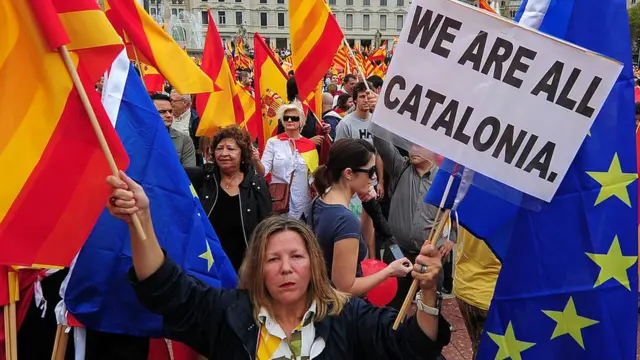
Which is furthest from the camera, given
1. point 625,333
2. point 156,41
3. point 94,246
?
point 156,41

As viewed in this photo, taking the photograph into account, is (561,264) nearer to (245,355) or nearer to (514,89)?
(514,89)

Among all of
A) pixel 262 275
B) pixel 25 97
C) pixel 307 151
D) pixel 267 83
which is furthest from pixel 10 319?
pixel 267 83

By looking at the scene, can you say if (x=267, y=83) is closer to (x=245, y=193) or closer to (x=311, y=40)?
(x=311, y=40)

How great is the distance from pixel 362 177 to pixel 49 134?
1.65m

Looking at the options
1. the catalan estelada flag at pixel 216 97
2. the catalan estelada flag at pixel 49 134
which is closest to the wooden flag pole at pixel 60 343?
the catalan estelada flag at pixel 49 134

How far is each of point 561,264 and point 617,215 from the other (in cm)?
28

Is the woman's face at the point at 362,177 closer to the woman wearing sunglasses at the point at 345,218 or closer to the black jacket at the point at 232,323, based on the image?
the woman wearing sunglasses at the point at 345,218

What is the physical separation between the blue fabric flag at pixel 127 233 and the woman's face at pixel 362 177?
0.87m

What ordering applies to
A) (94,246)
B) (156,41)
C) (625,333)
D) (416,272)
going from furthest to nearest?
(156,41) → (94,246) → (625,333) → (416,272)

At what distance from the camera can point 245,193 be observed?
4.13 m

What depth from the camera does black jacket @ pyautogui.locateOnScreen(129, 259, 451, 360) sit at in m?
2.04

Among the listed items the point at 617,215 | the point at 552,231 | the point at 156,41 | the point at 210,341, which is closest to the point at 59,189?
the point at 210,341

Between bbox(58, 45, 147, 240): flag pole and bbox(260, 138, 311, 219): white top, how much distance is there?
3267 millimetres

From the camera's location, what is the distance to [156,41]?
4.40 m
